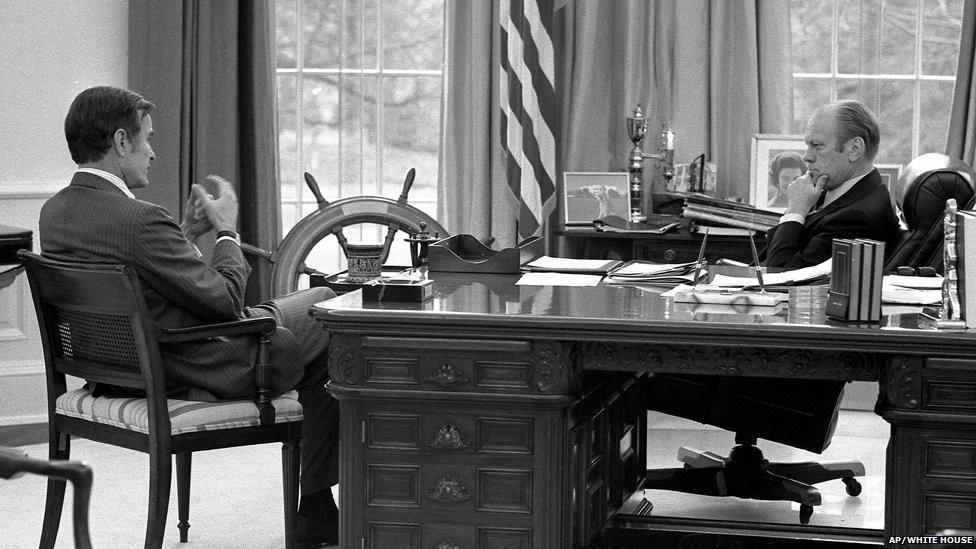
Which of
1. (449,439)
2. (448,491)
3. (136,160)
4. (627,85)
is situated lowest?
(448,491)

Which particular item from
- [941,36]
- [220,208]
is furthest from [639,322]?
[941,36]

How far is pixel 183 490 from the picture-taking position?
3.58 metres

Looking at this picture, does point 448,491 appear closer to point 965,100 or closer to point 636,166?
point 636,166

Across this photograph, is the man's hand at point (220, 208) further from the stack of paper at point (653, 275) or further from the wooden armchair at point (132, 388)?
the stack of paper at point (653, 275)

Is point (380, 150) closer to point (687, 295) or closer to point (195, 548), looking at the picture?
point (195, 548)

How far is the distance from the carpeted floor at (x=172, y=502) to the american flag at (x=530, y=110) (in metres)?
1.38

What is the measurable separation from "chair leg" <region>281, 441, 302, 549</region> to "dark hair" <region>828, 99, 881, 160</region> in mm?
1867

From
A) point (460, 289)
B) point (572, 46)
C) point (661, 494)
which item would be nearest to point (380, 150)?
point (572, 46)

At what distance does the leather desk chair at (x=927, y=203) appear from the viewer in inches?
139

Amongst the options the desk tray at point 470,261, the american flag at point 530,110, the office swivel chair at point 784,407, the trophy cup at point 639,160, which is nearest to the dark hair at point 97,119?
the desk tray at point 470,261

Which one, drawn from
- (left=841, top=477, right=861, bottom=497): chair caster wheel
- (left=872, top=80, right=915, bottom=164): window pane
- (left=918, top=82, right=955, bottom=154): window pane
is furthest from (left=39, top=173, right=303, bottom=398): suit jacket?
(left=918, top=82, right=955, bottom=154): window pane

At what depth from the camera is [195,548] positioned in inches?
140

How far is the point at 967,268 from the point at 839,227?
46.6 inches

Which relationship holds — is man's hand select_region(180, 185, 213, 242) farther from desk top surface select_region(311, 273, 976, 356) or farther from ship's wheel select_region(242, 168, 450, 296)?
ship's wheel select_region(242, 168, 450, 296)
